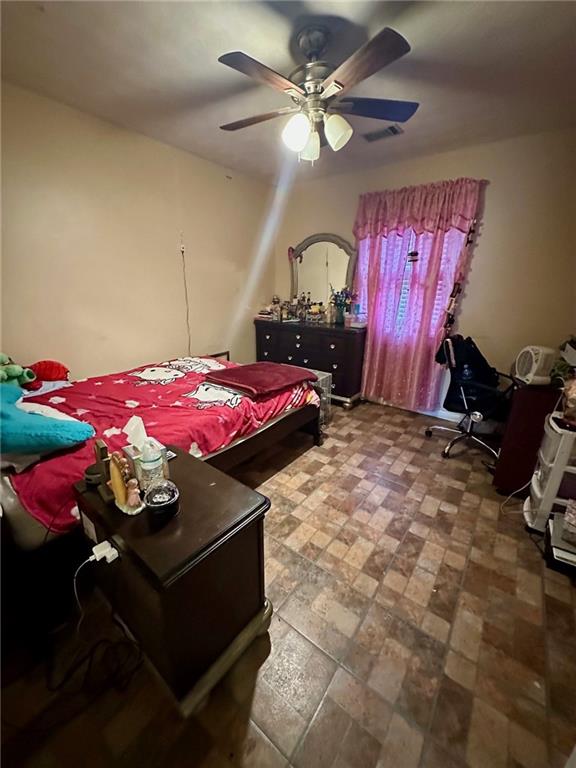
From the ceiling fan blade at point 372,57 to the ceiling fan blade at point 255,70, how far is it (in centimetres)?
19

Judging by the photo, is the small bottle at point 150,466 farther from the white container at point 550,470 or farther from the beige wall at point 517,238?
the beige wall at point 517,238

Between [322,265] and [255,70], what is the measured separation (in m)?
2.56

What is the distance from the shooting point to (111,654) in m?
1.19

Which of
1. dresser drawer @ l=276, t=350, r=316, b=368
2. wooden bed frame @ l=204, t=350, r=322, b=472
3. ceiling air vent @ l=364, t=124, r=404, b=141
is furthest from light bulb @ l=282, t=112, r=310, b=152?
dresser drawer @ l=276, t=350, r=316, b=368

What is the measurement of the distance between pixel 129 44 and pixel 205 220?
1769mm

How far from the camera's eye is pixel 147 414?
1840 mm

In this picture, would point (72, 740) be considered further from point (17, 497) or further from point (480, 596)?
point (480, 596)

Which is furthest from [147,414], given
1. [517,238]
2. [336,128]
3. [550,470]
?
[517,238]

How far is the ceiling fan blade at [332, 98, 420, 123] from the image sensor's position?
5.06 feet

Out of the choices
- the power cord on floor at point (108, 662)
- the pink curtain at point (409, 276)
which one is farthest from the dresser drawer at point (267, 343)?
the power cord on floor at point (108, 662)

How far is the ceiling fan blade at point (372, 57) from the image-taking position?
106 centimetres

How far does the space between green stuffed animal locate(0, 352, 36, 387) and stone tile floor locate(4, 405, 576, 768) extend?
1.69 meters

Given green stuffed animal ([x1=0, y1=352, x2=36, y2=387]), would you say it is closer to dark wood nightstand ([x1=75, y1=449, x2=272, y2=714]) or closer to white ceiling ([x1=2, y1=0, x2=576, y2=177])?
dark wood nightstand ([x1=75, y1=449, x2=272, y2=714])

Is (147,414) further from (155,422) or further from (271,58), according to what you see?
(271,58)
